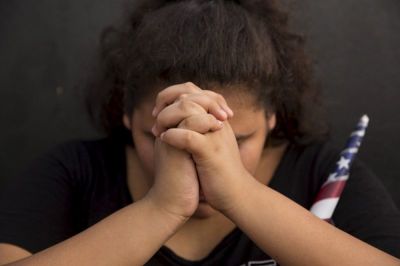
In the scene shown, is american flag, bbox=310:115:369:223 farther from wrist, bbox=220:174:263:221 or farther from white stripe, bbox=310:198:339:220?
wrist, bbox=220:174:263:221

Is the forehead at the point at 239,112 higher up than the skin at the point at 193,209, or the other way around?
the forehead at the point at 239,112

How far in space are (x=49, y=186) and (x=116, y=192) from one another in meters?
0.13

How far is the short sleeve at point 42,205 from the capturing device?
1.01 meters

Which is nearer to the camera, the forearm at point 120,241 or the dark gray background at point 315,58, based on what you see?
the forearm at point 120,241

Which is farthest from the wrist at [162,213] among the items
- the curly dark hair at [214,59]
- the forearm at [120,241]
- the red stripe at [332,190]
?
the red stripe at [332,190]

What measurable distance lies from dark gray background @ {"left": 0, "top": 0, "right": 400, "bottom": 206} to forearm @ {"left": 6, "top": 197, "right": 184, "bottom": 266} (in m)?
0.82

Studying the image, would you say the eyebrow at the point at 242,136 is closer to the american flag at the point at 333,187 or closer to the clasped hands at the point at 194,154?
the clasped hands at the point at 194,154

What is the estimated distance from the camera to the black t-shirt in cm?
102

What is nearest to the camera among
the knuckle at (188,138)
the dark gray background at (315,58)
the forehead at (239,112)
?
the knuckle at (188,138)

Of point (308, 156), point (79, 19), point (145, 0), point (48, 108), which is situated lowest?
point (48, 108)

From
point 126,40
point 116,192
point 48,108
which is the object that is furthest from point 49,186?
point 48,108

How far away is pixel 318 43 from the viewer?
5.33ft

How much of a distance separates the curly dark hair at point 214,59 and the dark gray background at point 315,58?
318mm

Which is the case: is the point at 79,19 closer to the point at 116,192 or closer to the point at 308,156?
the point at 116,192
